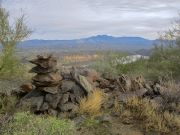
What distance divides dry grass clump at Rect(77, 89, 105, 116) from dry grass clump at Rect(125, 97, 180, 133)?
964 millimetres

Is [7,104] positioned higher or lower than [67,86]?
lower

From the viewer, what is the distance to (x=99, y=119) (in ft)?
44.3

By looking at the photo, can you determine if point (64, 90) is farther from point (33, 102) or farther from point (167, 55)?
point (167, 55)

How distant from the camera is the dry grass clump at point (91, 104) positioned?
13.8 m

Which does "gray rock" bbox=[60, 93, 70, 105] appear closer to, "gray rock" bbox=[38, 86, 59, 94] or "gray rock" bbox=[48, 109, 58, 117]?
"gray rock" bbox=[38, 86, 59, 94]

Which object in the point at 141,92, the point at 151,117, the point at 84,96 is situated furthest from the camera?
the point at 141,92

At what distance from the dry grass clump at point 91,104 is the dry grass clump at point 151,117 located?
0.96 m

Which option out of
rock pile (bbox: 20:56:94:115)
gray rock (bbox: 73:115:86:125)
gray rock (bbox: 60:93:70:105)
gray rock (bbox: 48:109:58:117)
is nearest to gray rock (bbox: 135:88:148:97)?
rock pile (bbox: 20:56:94:115)

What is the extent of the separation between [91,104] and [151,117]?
1820 mm

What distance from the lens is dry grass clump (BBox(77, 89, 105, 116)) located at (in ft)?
45.1

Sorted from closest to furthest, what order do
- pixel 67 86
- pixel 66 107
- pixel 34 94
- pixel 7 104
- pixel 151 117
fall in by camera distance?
pixel 151 117, pixel 66 107, pixel 7 104, pixel 34 94, pixel 67 86

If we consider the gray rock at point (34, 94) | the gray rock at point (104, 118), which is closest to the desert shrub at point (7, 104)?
the gray rock at point (34, 94)

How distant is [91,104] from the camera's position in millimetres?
13812

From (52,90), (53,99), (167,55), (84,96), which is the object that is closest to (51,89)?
(52,90)
